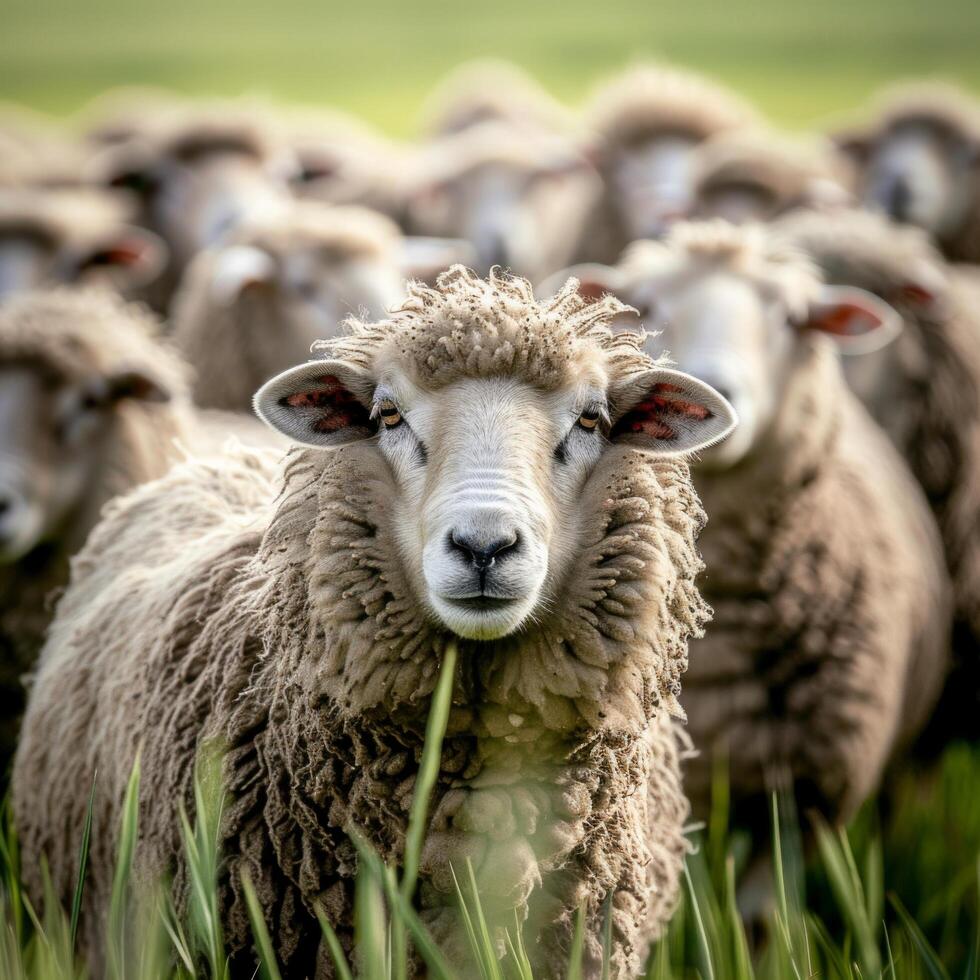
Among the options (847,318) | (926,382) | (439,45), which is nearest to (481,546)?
(847,318)

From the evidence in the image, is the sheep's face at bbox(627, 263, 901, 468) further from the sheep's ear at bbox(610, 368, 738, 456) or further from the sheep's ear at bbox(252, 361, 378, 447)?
the sheep's ear at bbox(252, 361, 378, 447)

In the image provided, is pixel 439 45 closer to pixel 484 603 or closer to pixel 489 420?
pixel 489 420

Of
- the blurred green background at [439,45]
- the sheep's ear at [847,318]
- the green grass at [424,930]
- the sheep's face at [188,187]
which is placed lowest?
the green grass at [424,930]

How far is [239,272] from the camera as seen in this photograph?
19.7 ft

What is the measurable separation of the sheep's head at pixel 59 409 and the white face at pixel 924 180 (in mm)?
5640

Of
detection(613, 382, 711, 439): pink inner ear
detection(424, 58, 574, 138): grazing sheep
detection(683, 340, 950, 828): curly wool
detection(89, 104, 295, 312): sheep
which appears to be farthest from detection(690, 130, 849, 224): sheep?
detection(613, 382, 711, 439): pink inner ear

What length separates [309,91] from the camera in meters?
39.6

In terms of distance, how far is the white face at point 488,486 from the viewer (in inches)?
93.8

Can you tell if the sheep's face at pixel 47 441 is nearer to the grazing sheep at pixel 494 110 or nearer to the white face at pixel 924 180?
the white face at pixel 924 180

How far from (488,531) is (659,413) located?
0.56 m

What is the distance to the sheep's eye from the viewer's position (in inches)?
105

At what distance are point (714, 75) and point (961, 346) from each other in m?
34.6

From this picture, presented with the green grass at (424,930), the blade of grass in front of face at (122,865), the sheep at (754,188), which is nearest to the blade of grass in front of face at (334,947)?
the green grass at (424,930)

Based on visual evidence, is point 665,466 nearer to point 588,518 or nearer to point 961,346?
point 588,518
